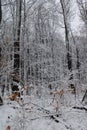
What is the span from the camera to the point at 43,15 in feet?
78.6

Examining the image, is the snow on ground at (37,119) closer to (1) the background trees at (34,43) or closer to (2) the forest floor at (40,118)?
(2) the forest floor at (40,118)

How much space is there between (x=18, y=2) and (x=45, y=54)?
10.8 meters

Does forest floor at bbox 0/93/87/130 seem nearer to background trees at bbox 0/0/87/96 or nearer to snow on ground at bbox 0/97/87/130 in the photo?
snow on ground at bbox 0/97/87/130

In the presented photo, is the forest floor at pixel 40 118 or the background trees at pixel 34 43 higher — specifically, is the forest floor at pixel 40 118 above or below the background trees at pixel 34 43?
below

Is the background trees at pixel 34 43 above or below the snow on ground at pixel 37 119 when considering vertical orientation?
above

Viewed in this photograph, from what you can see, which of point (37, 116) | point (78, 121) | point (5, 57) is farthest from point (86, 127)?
point (5, 57)

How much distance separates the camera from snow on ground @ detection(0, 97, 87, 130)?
6867 millimetres

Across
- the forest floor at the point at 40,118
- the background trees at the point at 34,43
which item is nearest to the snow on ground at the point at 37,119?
the forest floor at the point at 40,118

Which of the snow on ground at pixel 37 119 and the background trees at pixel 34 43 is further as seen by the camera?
the background trees at pixel 34 43

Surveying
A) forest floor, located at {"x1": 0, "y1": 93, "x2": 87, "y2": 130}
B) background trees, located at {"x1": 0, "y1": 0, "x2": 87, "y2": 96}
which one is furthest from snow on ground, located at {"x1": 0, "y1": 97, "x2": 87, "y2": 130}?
background trees, located at {"x1": 0, "y1": 0, "x2": 87, "y2": 96}

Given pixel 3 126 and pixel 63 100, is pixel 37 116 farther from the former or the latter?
pixel 63 100

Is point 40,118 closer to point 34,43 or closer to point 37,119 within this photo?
point 37,119

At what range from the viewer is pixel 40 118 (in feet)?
25.1

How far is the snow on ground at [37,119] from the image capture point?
6867 mm
